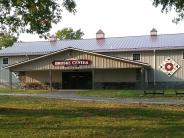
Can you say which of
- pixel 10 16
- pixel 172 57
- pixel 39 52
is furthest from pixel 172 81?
pixel 10 16

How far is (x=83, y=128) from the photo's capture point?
14477 mm

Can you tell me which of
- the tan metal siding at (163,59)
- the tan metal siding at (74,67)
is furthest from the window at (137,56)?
the tan metal siding at (74,67)

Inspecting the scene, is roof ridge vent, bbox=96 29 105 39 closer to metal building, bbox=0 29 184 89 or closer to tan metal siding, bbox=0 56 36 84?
metal building, bbox=0 29 184 89

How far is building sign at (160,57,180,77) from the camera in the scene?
48281 mm

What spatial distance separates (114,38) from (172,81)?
35.7ft

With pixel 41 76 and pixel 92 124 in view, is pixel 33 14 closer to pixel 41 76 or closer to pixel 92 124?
pixel 92 124

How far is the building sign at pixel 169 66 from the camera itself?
158 ft

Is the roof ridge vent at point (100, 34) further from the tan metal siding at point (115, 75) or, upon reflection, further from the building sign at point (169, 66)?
the building sign at point (169, 66)

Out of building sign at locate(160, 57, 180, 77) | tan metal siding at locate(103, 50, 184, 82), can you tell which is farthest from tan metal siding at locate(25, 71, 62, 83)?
building sign at locate(160, 57, 180, 77)

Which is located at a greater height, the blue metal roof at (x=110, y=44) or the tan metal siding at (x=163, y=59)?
the blue metal roof at (x=110, y=44)

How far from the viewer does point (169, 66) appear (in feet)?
159

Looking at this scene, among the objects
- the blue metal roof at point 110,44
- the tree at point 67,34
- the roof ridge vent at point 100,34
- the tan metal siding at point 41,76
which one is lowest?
the tan metal siding at point 41,76

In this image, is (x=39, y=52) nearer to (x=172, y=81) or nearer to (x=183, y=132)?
(x=172, y=81)

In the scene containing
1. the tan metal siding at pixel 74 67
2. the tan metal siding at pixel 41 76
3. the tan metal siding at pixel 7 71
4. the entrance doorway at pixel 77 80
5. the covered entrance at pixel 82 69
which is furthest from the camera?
the tan metal siding at pixel 7 71
